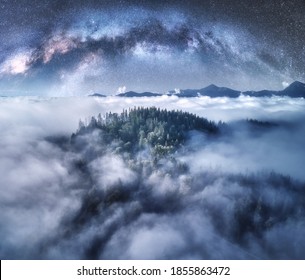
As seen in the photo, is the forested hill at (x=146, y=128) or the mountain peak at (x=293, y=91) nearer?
the forested hill at (x=146, y=128)

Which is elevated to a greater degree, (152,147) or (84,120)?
(84,120)

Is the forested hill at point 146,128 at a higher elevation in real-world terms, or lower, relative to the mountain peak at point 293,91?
lower

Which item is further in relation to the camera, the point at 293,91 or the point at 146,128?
the point at 293,91

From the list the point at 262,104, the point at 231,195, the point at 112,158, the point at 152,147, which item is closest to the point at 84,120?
the point at 112,158

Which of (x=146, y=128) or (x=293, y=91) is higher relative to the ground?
(x=293, y=91)

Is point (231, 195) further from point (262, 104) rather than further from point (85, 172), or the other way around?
point (262, 104)

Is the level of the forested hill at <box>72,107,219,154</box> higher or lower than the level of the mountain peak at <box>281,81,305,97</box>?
lower

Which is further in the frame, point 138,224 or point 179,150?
point 179,150
